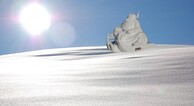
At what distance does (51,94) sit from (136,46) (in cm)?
867

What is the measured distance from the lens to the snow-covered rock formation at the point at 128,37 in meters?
10.1

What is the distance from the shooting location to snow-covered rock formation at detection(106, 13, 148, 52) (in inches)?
398

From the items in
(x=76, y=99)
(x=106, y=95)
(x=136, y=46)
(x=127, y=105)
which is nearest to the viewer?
(x=127, y=105)

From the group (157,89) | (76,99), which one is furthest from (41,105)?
(157,89)

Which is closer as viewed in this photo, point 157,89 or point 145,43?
point 157,89

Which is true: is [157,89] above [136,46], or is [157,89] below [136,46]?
→ above

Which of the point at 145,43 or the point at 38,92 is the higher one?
the point at 38,92

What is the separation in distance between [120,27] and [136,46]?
→ 921 mm

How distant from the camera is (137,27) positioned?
10758mm

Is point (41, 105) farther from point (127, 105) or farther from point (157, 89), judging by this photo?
point (157, 89)

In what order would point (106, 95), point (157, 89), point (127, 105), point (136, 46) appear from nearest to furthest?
point (127, 105), point (106, 95), point (157, 89), point (136, 46)

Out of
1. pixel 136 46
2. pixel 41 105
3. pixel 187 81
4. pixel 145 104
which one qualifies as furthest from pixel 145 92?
pixel 136 46

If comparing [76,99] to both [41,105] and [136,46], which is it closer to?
[41,105]

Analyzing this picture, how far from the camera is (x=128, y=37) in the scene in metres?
10.3
